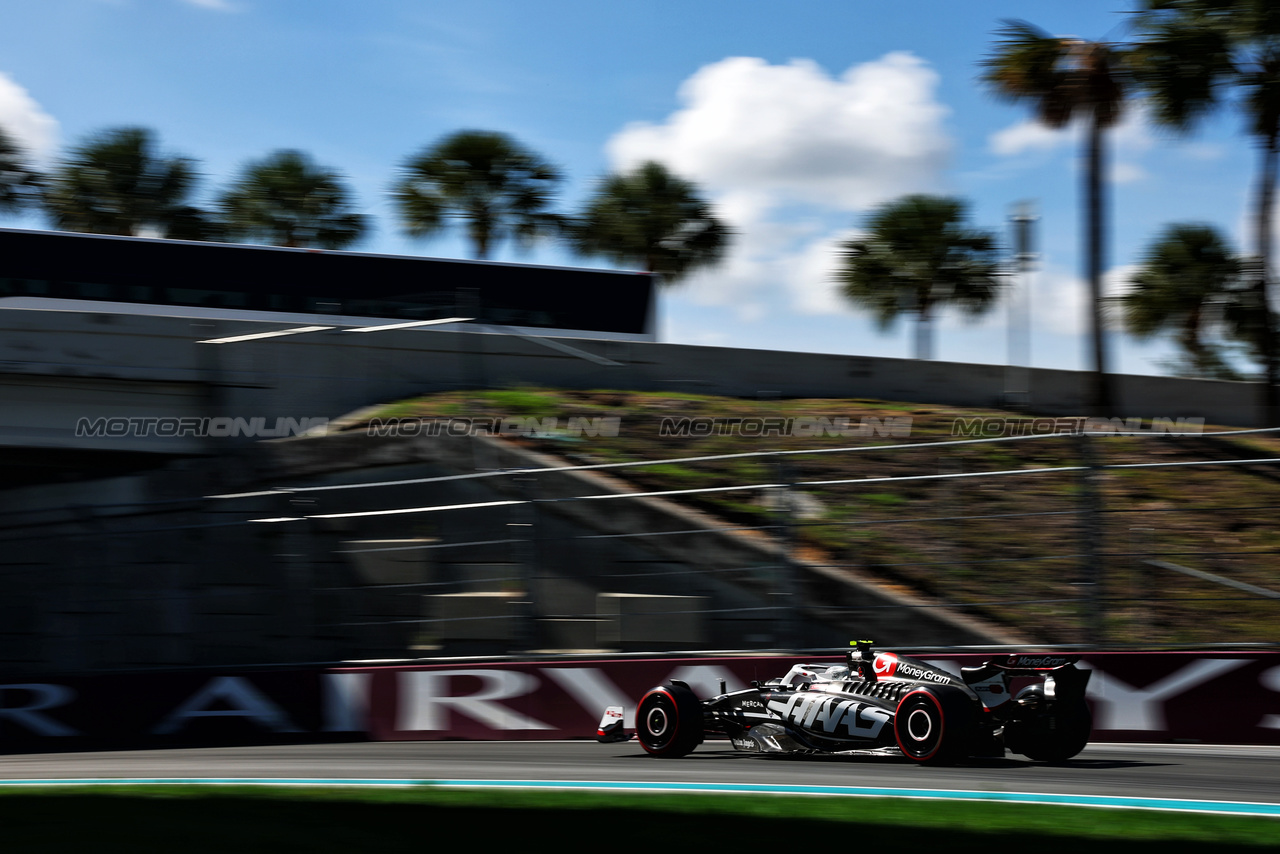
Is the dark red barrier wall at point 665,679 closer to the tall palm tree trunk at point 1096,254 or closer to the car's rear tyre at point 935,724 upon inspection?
the car's rear tyre at point 935,724

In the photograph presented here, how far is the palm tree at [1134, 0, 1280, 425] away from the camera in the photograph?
62.2 feet

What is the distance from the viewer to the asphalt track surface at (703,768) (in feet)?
20.9

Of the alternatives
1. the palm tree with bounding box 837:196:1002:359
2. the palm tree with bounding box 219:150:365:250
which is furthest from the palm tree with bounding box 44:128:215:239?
the palm tree with bounding box 837:196:1002:359

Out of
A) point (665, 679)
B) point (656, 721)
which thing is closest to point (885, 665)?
point (656, 721)

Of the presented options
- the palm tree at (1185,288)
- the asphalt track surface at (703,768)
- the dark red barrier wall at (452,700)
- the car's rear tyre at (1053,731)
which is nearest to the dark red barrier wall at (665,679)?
the dark red barrier wall at (452,700)

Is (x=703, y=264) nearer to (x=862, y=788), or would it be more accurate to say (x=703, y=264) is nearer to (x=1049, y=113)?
(x=1049, y=113)

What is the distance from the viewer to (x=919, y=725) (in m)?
7.21

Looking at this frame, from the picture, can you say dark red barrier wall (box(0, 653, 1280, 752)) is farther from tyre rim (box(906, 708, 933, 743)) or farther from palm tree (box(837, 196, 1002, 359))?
palm tree (box(837, 196, 1002, 359))

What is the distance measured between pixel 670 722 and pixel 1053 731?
2.52 m

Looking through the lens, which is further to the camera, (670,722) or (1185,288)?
(1185,288)

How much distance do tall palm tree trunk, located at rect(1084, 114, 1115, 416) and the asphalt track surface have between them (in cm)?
1292

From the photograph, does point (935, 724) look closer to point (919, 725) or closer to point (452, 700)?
point (919, 725)

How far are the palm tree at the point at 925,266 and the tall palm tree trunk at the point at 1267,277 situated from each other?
942 centimetres

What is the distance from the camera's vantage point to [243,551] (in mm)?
11797
